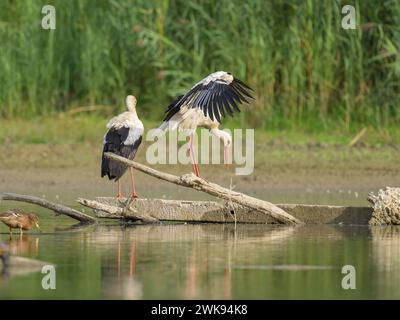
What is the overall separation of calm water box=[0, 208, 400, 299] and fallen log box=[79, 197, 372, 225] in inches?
4.8

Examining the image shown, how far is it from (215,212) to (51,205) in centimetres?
147

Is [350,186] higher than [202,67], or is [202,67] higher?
[202,67]

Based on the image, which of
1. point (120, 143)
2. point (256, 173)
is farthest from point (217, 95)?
point (256, 173)

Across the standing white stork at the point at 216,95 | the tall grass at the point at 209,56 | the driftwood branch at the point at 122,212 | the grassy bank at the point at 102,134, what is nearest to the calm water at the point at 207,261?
the driftwood branch at the point at 122,212

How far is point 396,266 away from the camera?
854 cm

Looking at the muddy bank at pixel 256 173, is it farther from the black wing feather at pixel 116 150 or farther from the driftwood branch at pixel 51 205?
the driftwood branch at pixel 51 205

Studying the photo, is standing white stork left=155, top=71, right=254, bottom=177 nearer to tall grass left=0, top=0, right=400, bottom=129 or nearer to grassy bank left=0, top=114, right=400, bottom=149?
grassy bank left=0, top=114, right=400, bottom=149

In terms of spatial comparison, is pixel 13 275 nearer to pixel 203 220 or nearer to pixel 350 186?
pixel 203 220

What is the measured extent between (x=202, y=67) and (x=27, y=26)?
2246mm

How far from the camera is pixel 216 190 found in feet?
33.7

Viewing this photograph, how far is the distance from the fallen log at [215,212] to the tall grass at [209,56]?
174 inches

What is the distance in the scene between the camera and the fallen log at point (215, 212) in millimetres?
10641
